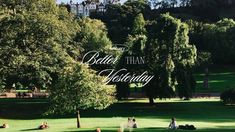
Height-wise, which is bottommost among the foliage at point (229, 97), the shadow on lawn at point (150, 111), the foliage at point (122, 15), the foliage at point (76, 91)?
the shadow on lawn at point (150, 111)

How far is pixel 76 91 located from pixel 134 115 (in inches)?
531

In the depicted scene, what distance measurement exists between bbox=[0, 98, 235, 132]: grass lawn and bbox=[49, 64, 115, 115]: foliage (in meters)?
2.00

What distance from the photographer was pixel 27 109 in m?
66.6

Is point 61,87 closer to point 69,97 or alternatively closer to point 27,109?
point 69,97

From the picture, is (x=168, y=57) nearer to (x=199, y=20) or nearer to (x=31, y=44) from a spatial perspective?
(x=31, y=44)

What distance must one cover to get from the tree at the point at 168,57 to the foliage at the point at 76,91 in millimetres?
18576

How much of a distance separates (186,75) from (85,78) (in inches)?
916

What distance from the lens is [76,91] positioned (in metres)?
47.1

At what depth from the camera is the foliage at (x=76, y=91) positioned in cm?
4691

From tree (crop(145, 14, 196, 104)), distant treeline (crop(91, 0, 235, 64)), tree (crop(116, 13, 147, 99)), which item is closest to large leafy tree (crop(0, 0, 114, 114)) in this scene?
tree (crop(116, 13, 147, 99))

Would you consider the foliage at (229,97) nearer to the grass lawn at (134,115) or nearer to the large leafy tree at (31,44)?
the grass lawn at (134,115)

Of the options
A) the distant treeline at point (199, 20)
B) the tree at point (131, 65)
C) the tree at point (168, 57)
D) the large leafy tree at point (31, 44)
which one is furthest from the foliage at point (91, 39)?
the large leafy tree at point (31, 44)

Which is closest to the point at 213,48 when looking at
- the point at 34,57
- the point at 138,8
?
the point at 138,8

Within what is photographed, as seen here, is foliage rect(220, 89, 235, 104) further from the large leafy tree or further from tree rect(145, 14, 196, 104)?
the large leafy tree
